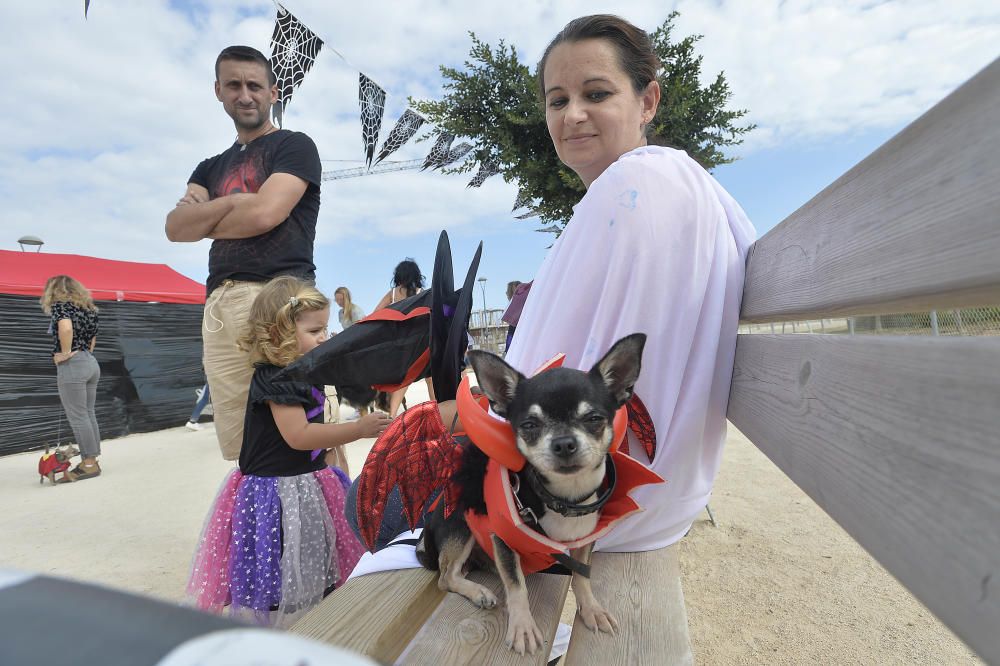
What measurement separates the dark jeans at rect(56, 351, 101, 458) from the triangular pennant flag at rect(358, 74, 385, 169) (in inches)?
206

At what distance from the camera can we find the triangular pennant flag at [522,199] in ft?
30.0

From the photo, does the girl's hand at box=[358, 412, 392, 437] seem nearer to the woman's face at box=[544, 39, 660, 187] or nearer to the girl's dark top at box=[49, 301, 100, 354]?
the woman's face at box=[544, 39, 660, 187]

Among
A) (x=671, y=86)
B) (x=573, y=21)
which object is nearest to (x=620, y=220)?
(x=573, y=21)

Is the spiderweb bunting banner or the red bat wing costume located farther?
the spiderweb bunting banner

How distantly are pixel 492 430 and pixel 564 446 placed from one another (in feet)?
0.54

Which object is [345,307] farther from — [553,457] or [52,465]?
[553,457]

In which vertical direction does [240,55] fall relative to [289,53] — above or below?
below

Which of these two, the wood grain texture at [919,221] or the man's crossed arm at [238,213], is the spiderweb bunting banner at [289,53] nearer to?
the man's crossed arm at [238,213]

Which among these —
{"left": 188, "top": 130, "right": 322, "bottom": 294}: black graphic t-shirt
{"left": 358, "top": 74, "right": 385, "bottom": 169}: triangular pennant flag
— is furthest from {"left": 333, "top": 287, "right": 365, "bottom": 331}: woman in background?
{"left": 188, "top": 130, "right": 322, "bottom": 294}: black graphic t-shirt

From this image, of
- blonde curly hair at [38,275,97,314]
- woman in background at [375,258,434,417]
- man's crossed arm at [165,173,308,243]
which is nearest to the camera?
man's crossed arm at [165,173,308,243]

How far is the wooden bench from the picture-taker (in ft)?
1.63

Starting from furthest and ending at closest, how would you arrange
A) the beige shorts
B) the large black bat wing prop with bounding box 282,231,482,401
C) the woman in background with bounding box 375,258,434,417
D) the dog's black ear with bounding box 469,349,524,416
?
the woman in background with bounding box 375,258,434,417 → the beige shorts → the large black bat wing prop with bounding box 282,231,482,401 → the dog's black ear with bounding box 469,349,524,416

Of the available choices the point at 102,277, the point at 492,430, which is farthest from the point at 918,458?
the point at 102,277

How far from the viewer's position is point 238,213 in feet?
7.74
